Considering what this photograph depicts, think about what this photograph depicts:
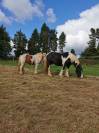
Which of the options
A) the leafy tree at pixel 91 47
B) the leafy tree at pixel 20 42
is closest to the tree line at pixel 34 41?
the leafy tree at pixel 20 42

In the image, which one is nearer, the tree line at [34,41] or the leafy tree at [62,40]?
the tree line at [34,41]

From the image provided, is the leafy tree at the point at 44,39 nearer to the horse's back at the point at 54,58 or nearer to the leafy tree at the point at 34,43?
the leafy tree at the point at 34,43

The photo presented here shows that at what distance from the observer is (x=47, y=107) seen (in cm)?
Result: 1325

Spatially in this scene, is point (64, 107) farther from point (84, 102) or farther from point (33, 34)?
point (33, 34)

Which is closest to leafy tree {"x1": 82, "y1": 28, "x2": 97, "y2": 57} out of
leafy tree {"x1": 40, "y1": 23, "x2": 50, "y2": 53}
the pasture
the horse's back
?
leafy tree {"x1": 40, "y1": 23, "x2": 50, "y2": 53}

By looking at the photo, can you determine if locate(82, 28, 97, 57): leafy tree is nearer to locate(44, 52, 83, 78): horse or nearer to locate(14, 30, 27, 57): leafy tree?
locate(14, 30, 27, 57): leafy tree

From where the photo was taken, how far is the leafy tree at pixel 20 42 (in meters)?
110

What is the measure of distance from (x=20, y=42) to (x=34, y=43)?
30.0 feet

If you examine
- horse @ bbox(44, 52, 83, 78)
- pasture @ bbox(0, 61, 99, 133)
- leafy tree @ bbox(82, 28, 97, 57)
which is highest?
leafy tree @ bbox(82, 28, 97, 57)

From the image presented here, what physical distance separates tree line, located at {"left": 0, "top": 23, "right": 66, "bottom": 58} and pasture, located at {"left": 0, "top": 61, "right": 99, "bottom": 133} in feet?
283

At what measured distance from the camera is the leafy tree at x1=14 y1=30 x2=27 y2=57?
10975 cm

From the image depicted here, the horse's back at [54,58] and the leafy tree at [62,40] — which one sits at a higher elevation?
the leafy tree at [62,40]

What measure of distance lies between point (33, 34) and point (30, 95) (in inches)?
4336

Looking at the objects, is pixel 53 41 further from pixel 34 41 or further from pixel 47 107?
pixel 47 107
